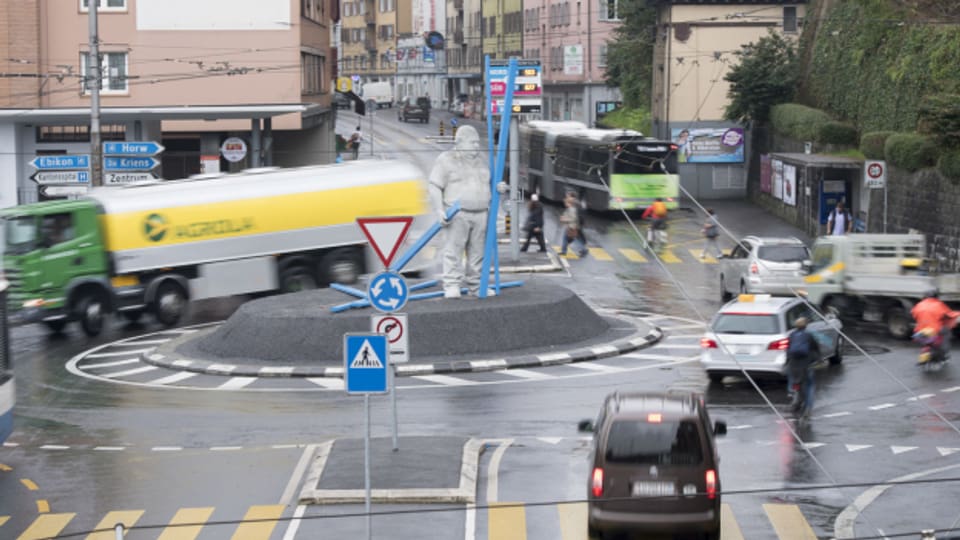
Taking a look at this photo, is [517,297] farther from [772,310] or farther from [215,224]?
[215,224]

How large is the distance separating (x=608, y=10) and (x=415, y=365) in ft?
217

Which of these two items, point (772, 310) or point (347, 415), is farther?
point (772, 310)

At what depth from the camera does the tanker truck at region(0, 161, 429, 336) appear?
111 ft

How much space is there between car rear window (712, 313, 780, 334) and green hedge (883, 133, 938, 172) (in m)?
18.7

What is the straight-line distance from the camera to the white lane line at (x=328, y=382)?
2653cm

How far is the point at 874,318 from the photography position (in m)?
32.0

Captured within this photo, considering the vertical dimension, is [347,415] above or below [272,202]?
below

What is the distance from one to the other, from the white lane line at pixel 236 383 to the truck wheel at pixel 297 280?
8.72m

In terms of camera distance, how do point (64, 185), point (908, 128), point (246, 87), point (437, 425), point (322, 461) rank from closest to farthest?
1. point (322, 461)
2. point (437, 425)
3. point (64, 185)
4. point (908, 128)
5. point (246, 87)

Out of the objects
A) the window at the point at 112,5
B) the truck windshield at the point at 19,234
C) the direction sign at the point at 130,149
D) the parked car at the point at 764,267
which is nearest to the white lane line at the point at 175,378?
the truck windshield at the point at 19,234

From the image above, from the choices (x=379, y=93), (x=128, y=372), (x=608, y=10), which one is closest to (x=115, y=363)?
(x=128, y=372)

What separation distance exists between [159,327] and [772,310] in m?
16.2

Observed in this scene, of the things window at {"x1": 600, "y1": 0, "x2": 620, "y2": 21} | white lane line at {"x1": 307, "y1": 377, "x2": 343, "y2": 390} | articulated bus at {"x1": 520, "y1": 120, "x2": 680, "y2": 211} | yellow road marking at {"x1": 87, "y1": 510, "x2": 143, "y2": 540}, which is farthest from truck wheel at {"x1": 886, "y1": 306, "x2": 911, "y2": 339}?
window at {"x1": 600, "y1": 0, "x2": 620, "y2": 21}

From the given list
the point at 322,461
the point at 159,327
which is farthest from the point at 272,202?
the point at 322,461
